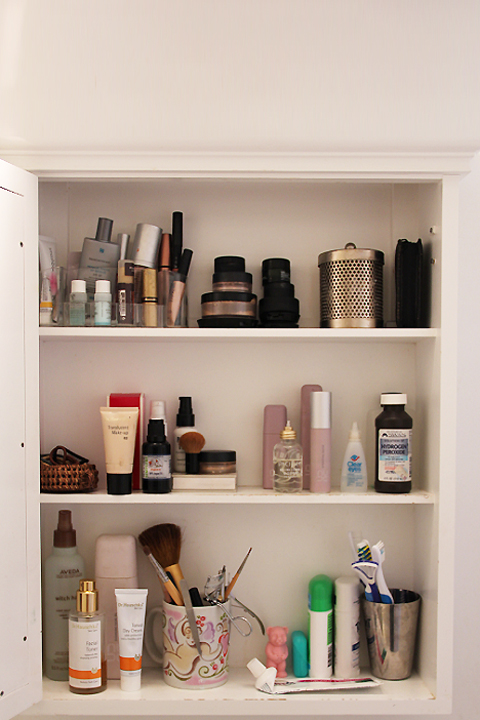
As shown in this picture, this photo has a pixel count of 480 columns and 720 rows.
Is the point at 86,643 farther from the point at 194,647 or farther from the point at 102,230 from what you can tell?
the point at 102,230

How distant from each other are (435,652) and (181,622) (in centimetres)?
40

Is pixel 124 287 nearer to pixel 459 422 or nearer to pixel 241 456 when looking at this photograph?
pixel 241 456

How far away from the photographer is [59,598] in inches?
43.4

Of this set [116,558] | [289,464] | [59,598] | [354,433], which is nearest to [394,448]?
[354,433]

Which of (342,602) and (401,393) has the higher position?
(401,393)

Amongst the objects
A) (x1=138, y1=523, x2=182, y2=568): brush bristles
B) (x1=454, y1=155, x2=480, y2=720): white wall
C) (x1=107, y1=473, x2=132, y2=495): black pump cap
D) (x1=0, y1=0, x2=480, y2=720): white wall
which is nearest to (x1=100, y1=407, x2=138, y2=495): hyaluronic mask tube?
(x1=107, y1=473, x2=132, y2=495): black pump cap

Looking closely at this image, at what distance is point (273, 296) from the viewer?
1.11 m

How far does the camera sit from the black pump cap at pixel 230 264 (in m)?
1.11

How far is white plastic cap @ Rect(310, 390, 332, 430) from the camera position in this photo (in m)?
1.10

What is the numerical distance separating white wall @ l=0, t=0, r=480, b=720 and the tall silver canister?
0.18 metres

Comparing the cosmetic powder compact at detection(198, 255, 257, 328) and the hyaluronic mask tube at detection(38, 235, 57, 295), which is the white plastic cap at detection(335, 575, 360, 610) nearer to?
the cosmetic powder compact at detection(198, 255, 257, 328)

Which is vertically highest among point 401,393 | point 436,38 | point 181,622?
point 436,38

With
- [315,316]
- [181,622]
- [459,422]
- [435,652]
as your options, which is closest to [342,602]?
[435,652]

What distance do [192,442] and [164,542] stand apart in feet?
0.59
